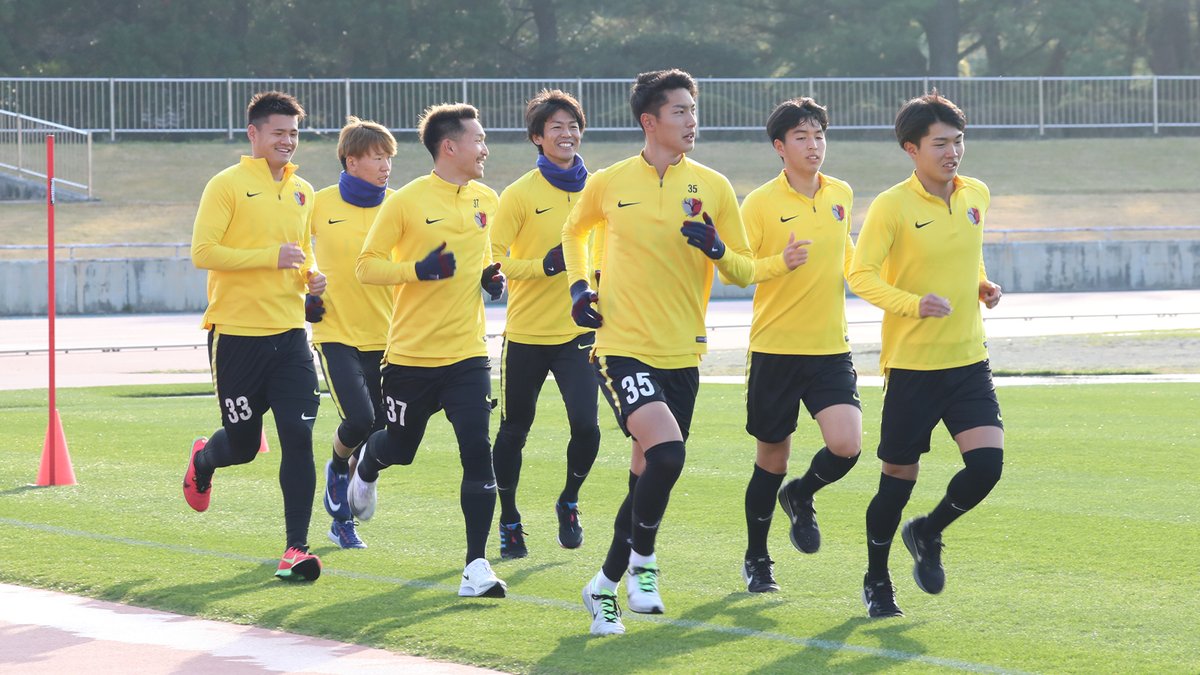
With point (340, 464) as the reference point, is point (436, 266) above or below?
above

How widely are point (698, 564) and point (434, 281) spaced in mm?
1722

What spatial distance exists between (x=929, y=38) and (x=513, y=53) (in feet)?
35.6

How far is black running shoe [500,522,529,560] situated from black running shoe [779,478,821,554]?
50.1 inches

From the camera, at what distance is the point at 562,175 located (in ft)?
28.3

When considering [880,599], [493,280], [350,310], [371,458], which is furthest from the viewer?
[350,310]

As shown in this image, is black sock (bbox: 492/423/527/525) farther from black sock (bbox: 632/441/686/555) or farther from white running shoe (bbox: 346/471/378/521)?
black sock (bbox: 632/441/686/555)

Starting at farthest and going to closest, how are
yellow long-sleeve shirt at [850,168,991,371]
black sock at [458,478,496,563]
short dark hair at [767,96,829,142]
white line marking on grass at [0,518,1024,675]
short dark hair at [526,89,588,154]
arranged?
short dark hair at [526,89,588,154], short dark hair at [767,96,829,142], black sock at [458,478,496,563], yellow long-sleeve shirt at [850,168,991,371], white line marking on grass at [0,518,1024,675]

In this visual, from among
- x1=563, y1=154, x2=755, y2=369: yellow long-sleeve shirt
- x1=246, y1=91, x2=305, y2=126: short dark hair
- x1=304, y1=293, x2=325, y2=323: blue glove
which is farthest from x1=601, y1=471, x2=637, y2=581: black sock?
x1=246, y1=91, x2=305, y2=126: short dark hair

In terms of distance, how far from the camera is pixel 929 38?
152 feet

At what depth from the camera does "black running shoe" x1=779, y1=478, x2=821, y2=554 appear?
7.86m

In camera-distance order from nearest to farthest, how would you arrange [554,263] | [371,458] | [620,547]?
[620,547] < [554,263] < [371,458]

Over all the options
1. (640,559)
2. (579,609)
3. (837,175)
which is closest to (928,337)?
(640,559)

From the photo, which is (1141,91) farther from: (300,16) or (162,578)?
(162,578)

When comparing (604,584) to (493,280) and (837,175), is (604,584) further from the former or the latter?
(837,175)
